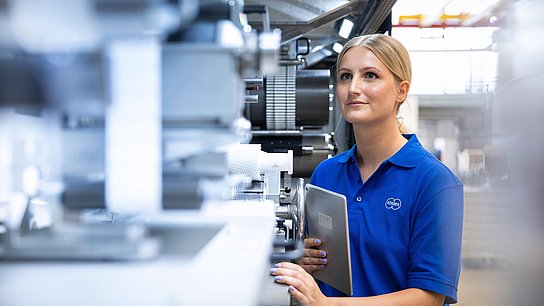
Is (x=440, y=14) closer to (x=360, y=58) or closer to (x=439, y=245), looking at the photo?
(x=360, y=58)

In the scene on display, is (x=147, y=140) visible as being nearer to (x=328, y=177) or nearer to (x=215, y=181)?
(x=215, y=181)

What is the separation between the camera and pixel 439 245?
1.09 metres

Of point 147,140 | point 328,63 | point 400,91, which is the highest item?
point 328,63

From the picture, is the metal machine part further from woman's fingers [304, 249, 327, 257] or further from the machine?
Result: the machine

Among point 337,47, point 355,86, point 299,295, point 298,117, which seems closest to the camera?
point 299,295

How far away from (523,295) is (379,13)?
4.36 feet

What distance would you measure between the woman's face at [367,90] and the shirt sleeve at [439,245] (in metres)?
0.25

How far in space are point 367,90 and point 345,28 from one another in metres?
1.46

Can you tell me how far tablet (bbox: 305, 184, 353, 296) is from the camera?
3.75ft

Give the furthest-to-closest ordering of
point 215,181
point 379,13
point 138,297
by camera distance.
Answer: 1. point 379,13
2. point 215,181
3. point 138,297

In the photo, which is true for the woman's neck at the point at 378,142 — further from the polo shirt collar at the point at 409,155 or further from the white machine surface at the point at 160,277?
the white machine surface at the point at 160,277

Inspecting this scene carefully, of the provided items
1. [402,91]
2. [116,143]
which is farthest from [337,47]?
[116,143]

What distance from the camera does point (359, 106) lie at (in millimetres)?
1206

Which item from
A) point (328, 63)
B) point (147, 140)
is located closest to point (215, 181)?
point (147, 140)
